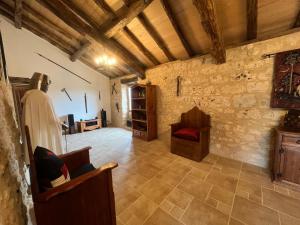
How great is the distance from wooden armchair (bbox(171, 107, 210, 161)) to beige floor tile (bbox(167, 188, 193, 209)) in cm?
104

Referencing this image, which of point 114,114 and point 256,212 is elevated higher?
point 114,114

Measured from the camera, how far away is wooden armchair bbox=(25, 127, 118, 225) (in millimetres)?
899

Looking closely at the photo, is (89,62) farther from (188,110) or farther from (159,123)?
(188,110)

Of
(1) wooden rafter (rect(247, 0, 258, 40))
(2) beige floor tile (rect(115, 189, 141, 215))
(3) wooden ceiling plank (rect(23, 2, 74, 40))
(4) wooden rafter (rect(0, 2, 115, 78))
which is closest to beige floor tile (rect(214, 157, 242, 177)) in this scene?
(2) beige floor tile (rect(115, 189, 141, 215))

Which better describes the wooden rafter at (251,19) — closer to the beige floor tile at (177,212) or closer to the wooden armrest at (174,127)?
the wooden armrest at (174,127)

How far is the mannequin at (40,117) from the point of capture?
183cm

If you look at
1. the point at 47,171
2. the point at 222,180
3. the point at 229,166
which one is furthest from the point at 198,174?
the point at 47,171

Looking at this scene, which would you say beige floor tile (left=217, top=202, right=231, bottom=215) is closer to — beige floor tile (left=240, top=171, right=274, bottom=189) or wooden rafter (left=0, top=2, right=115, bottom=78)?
beige floor tile (left=240, top=171, right=274, bottom=189)

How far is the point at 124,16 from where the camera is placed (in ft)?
8.40

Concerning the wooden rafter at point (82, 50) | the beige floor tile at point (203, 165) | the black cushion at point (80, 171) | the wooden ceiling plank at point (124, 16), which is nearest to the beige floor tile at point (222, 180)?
the beige floor tile at point (203, 165)

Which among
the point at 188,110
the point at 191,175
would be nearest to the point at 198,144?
the point at 191,175

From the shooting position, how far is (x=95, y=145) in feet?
12.7

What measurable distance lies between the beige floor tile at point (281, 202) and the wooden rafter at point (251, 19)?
2540 mm

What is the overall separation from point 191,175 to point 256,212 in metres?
0.92
